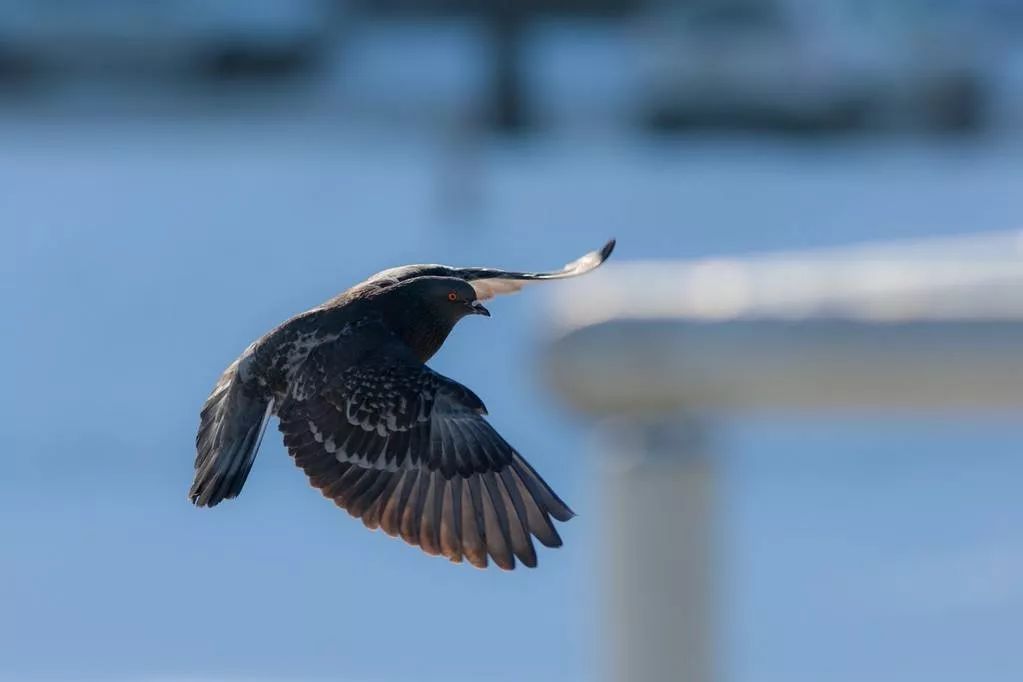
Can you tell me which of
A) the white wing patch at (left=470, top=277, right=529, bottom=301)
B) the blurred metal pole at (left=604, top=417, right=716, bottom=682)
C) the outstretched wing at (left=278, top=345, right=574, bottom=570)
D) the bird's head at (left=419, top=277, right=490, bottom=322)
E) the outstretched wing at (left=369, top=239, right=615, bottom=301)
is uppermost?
the blurred metal pole at (left=604, top=417, right=716, bottom=682)

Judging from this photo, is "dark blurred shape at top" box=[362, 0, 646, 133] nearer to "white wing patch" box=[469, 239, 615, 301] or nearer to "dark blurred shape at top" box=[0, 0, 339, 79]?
"dark blurred shape at top" box=[0, 0, 339, 79]

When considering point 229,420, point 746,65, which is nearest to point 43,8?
point 746,65

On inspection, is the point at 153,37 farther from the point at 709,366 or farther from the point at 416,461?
the point at 416,461

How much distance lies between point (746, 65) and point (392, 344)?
31598 mm

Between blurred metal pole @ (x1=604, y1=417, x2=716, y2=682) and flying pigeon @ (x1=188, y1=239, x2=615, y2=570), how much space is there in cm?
1078

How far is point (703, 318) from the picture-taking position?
637 inches

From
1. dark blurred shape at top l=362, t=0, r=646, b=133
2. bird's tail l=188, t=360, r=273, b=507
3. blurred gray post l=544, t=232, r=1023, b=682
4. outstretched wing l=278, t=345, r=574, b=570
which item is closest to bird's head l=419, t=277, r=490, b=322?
outstretched wing l=278, t=345, r=574, b=570

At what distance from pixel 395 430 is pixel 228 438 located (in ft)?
1.63

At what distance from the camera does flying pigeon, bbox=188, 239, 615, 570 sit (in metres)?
5.48

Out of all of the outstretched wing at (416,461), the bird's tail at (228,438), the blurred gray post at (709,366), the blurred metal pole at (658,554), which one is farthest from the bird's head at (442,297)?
the blurred metal pole at (658,554)

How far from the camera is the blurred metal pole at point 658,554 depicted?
53.9ft

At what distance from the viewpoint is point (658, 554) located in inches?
654

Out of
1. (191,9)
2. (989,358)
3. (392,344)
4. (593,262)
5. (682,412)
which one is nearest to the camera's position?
(392,344)

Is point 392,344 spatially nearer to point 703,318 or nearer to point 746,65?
point 703,318
